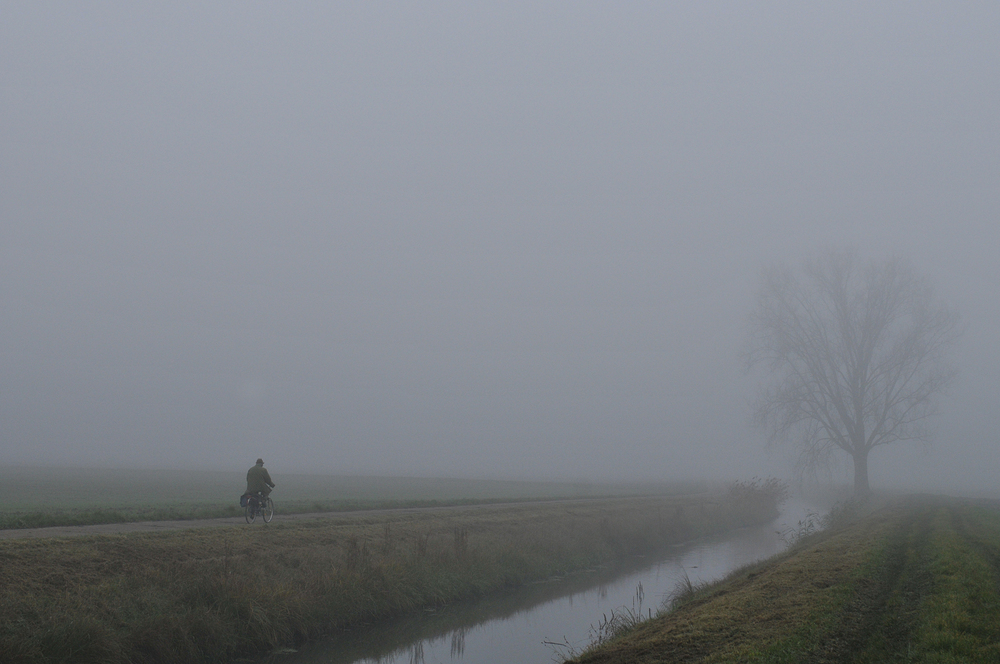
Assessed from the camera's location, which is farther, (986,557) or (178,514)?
(178,514)

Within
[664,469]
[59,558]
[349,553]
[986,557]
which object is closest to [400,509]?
[349,553]

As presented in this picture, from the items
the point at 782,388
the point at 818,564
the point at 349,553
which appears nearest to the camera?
the point at 818,564

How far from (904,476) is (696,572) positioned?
376ft

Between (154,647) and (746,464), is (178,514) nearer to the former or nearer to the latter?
(154,647)

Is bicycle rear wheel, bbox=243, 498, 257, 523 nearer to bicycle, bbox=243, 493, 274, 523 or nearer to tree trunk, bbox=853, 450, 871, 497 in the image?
bicycle, bbox=243, 493, 274, 523

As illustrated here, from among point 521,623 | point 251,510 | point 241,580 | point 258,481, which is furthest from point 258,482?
point 521,623

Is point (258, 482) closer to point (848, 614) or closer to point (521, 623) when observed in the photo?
point (521, 623)

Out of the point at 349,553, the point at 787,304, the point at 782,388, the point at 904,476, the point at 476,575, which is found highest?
the point at 787,304

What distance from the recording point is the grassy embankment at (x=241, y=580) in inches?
432

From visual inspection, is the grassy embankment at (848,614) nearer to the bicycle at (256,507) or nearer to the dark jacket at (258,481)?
the bicycle at (256,507)

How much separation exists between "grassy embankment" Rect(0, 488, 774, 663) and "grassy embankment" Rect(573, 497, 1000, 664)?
7.07 metres

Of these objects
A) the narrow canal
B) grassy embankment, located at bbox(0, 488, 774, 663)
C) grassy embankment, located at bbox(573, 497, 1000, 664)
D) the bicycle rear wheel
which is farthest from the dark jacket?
grassy embankment, located at bbox(573, 497, 1000, 664)

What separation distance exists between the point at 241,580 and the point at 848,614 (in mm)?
11633

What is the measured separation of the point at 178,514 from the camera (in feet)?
68.4
